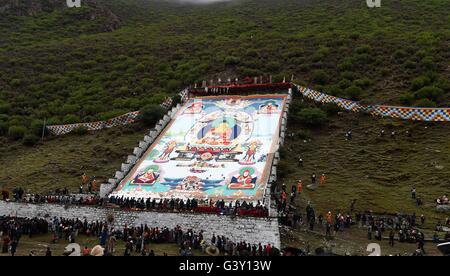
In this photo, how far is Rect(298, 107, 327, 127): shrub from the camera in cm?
3288

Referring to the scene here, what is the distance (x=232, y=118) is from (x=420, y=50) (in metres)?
20.2

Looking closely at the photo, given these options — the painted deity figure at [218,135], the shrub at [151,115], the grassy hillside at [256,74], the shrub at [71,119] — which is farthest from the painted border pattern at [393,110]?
the shrub at [71,119]

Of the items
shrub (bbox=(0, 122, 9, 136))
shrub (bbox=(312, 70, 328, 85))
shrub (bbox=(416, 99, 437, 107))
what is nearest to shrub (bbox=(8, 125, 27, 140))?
shrub (bbox=(0, 122, 9, 136))

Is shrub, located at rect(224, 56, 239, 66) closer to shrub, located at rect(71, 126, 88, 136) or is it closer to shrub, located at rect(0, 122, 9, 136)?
shrub, located at rect(71, 126, 88, 136)

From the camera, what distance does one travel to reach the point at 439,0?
69.4 meters

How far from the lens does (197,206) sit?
22.5 meters

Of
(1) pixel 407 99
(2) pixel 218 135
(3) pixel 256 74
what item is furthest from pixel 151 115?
(1) pixel 407 99

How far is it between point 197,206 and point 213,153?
7.00 meters

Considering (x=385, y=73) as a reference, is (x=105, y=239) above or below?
below

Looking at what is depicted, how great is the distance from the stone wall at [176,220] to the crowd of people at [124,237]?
1.15 ft
